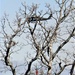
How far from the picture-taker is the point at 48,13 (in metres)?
21.8

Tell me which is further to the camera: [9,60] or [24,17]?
[24,17]

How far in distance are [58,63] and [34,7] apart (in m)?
4.85

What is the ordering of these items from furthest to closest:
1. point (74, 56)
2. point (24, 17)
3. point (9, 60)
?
1. point (74, 56)
2. point (24, 17)
3. point (9, 60)

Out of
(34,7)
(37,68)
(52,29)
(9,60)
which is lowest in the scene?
(37,68)

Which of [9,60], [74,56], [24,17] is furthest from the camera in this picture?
[74,56]

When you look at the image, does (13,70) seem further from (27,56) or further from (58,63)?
(58,63)

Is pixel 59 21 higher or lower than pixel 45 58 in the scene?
higher

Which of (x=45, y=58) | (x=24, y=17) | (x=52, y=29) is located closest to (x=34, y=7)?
(x=24, y=17)

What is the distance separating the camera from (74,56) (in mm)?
22859

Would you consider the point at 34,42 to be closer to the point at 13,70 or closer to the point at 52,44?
the point at 52,44

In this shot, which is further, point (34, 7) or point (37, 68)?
point (37, 68)

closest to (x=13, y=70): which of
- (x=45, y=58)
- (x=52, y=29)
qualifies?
(x=45, y=58)

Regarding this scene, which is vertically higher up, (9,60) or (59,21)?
(59,21)

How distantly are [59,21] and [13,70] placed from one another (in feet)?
16.6
